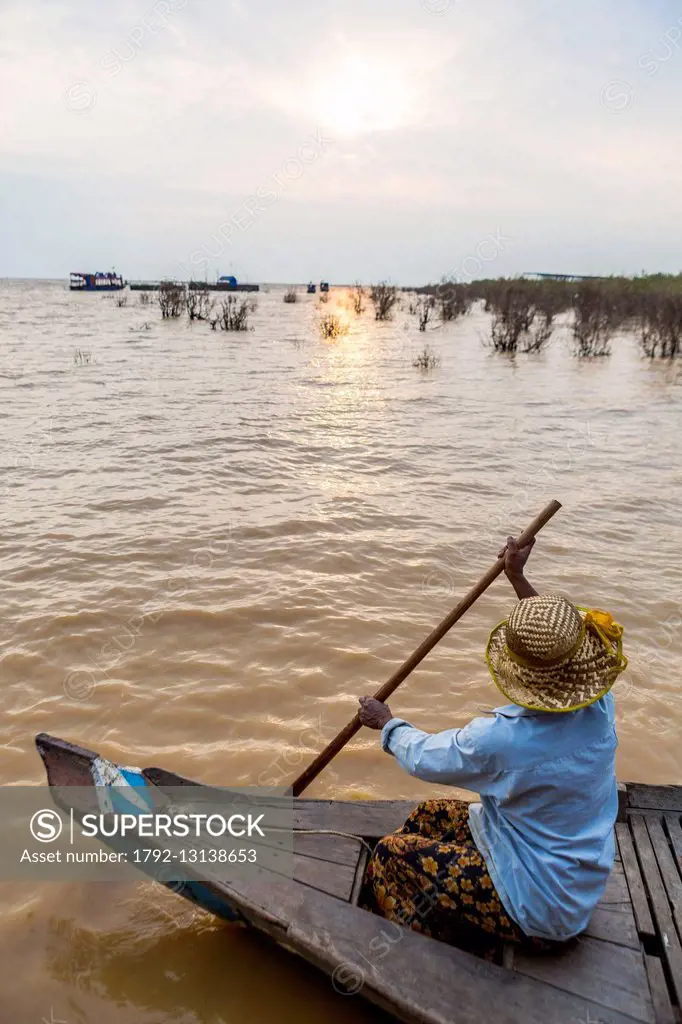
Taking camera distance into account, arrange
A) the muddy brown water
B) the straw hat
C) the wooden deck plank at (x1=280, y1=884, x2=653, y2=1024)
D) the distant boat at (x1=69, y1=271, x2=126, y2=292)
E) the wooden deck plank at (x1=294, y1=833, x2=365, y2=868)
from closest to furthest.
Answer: the straw hat → the wooden deck plank at (x1=280, y1=884, x2=653, y2=1024) → the wooden deck plank at (x1=294, y1=833, x2=365, y2=868) → the muddy brown water → the distant boat at (x1=69, y1=271, x2=126, y2=292)

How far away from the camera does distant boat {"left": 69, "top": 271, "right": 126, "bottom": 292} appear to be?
52434mm

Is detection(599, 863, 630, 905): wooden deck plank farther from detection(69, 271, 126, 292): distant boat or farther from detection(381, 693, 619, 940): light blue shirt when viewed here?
detection(69, 271, 126, 292): distant boat

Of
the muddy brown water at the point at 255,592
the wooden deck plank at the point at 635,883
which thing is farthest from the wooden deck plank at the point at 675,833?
the muddy brown water at the point at 255,592

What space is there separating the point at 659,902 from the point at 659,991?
1.06 ft

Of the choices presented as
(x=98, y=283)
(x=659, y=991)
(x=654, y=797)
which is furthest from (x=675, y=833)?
(x=98, y=283)

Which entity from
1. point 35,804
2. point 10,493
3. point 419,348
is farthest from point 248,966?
point 419,348

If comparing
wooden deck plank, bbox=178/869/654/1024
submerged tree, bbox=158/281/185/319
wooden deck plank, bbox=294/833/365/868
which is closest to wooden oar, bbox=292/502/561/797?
wooden deck plank, bbox=294/833/365/868

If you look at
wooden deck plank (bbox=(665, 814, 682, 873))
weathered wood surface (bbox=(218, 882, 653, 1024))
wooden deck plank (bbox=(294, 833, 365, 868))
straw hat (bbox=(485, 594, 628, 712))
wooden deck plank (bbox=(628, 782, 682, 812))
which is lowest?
wooden deck plank (bbox=(294, 833, 365, 868))

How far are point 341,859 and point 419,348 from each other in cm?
1697

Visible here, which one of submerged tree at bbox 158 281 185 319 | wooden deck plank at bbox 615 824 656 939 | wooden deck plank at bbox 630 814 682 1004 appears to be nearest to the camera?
wooden deck plank at bbox 630 814 682 1004

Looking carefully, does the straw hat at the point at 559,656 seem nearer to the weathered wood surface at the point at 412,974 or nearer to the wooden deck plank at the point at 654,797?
the weathered wood surface at the point at 412,974

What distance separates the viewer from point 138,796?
2312mm

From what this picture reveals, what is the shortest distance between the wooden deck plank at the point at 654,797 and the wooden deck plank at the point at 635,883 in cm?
12

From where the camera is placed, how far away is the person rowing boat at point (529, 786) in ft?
5.41
